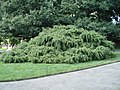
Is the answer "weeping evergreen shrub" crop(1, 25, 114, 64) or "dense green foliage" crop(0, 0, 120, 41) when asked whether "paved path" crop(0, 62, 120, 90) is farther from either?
"dense green foliage" crop(0, 0, 120, 41)

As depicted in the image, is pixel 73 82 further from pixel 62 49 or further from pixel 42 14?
pixel 42 14

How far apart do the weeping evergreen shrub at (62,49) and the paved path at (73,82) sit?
251 centimetres

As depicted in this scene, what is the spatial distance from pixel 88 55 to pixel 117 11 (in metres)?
8.40

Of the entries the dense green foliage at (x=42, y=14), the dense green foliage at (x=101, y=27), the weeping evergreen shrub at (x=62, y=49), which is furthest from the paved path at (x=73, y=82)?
the dense green foliage at (x=42, y=14)

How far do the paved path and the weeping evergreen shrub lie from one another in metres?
2.51

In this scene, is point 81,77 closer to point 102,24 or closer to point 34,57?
point 34,57

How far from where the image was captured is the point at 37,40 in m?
11.4

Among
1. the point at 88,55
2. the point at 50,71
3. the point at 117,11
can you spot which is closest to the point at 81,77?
the point at 50,71

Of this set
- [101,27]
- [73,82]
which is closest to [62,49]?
[73,82]

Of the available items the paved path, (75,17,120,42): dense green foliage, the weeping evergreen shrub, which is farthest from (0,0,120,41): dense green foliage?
the paved path

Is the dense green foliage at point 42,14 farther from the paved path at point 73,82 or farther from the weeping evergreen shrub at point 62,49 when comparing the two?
the paved path at point 73,82

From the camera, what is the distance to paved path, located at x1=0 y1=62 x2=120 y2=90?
5719 mm

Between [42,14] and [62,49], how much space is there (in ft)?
14.1

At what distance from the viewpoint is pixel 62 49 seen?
10828 mm
